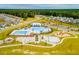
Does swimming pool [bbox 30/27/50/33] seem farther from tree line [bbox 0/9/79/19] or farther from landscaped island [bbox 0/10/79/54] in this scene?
tree line [bbox 0/9/79/19]

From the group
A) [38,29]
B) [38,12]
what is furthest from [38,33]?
[38,12]

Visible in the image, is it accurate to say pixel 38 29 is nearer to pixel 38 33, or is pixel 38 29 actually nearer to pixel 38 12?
pixel 38 33

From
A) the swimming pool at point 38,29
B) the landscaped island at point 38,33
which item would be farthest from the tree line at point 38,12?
the swimming pool at point 38,29

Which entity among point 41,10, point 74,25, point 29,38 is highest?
point 41,10

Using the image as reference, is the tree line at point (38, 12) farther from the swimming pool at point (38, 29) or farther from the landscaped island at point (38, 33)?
the swimming pool at point (38, 29)

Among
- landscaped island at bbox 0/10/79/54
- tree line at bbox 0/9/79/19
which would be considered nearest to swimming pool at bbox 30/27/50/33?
landscaped island at bbox 0/10/79/54

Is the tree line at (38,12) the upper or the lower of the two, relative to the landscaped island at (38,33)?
upper
